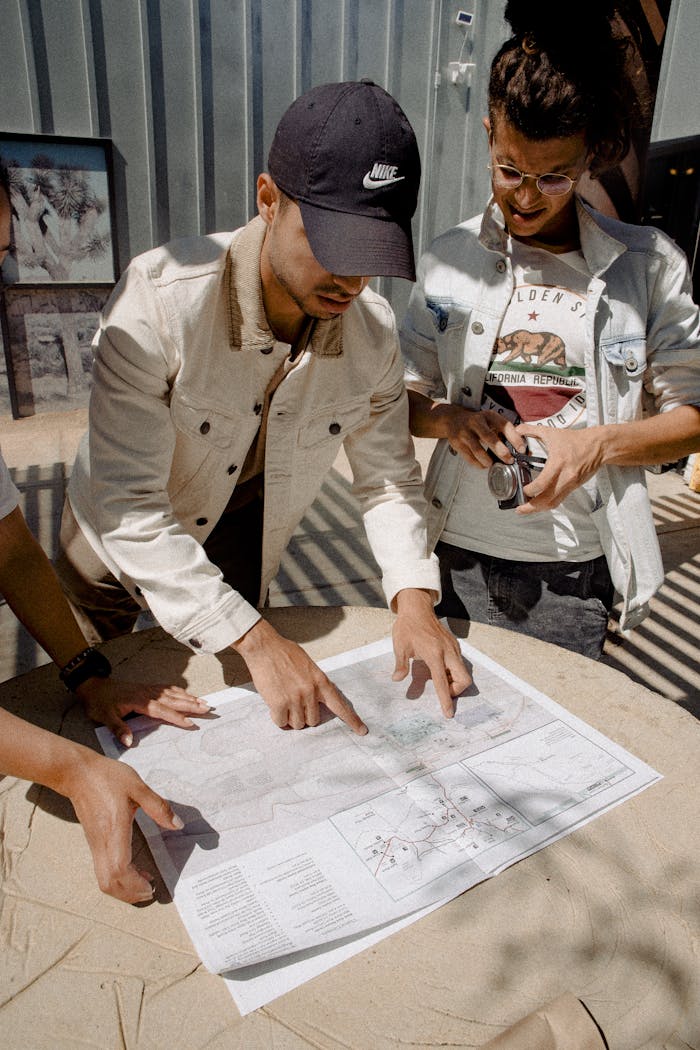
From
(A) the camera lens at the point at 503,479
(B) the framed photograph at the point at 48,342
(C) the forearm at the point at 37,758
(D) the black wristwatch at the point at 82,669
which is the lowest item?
(B) the framed photograph at the point at 48,342

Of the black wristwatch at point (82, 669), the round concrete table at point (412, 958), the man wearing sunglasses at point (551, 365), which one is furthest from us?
the man wearing sunglasses at point (551, 365)

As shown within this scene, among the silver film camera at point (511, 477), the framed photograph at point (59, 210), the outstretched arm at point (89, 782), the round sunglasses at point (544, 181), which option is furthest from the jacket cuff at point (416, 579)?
the framed photograph at point (59, 210)

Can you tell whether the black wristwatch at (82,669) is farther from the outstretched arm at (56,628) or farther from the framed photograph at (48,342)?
the framed photograph at (48,342)

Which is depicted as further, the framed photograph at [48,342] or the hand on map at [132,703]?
the framed photograph at [48,342]

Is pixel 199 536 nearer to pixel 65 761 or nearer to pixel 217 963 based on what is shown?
pixel 65 761

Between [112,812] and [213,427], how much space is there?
0.83 metres

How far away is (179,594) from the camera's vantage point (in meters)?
1.42

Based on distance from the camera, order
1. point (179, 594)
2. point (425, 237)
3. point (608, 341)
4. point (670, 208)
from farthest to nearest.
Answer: point (425, 237) < point (670, 208) < point (608, 341) < point (179, 594)

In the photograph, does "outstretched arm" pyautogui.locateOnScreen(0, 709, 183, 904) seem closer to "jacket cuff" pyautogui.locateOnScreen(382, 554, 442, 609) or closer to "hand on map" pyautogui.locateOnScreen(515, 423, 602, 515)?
"jacket cuff" pyautogui.locateOnScreen(382, 554, 442, 609)

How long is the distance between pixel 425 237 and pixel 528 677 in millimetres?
6222

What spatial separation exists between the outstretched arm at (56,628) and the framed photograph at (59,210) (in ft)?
16.5

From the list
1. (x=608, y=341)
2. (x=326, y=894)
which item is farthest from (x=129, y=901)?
(x=608, y=341)

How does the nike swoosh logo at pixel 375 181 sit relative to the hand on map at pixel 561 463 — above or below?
above

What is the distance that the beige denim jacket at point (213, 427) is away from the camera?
1420 mm
